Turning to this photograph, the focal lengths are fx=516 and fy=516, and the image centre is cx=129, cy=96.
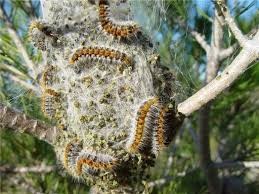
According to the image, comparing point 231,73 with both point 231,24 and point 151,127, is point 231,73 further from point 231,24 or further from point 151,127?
point 151,127

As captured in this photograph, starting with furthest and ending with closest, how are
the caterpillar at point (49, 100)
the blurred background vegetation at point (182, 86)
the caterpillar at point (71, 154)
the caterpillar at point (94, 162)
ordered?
the blurred background vegetation at point (182, 86)
the caterpillar at point (49, 100)
the caterpillar at point (71, 154)
the caterpillar at point (94, 162)

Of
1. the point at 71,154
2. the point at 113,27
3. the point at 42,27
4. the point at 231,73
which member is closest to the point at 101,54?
the point at 113,27

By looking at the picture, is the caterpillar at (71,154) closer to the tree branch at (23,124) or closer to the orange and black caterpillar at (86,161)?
the orange and black caterpillar at (86,161)

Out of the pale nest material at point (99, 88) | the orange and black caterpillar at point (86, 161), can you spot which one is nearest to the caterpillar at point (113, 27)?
the pale nest material at point (99, 88)

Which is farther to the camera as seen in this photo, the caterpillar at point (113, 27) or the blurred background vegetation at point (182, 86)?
the blurred background vegetation at point (182, 86)

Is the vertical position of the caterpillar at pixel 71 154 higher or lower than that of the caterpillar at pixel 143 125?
lower

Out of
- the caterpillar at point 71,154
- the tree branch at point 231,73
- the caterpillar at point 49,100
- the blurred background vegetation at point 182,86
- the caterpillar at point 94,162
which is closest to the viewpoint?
the tree branch at point 231,73

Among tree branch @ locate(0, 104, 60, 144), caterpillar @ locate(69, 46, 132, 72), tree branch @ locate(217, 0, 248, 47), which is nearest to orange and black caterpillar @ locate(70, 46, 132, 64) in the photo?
caterpillar @ locate(69, 46, 132, 72)
